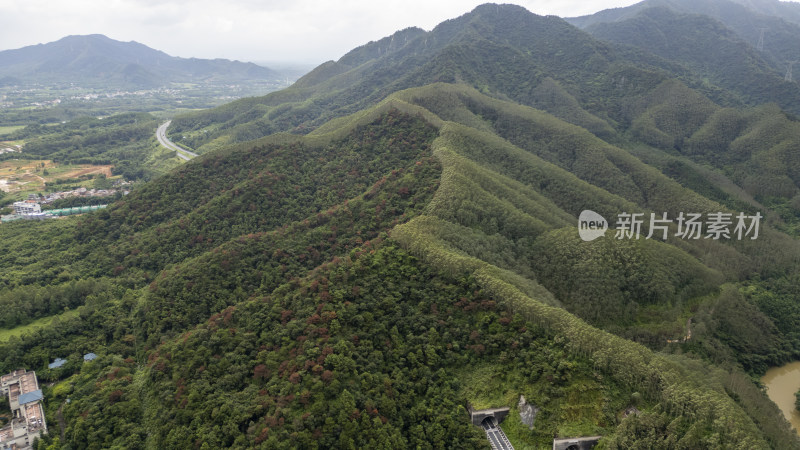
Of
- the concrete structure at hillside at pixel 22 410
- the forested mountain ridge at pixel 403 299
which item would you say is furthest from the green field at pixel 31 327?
the concrete structure at hillside at pixel 22 410

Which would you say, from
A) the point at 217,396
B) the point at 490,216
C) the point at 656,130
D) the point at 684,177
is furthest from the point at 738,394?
the point at 656,130

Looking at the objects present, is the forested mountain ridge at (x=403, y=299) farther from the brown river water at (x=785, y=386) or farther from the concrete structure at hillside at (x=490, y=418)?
the brown river water at (x=785, y=386)

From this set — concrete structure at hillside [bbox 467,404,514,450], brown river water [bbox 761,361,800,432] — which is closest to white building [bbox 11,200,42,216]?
concrete structure at hillside [bbox 467,404,514,450]

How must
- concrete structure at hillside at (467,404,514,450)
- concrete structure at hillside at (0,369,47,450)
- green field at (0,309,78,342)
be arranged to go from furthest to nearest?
green field at (0,309,78,342)
concrete structure at hillside at (0,369,47,450)
concrete structure at hillside at (467,404,514,450)

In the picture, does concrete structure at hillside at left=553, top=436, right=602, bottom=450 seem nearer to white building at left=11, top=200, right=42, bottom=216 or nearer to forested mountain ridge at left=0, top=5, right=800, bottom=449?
forested mountain ridge at left=0, top=5, right=800, bottom=449

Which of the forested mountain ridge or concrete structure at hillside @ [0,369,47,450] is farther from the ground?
the forested mountain ridge
